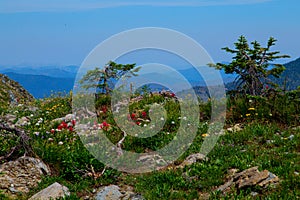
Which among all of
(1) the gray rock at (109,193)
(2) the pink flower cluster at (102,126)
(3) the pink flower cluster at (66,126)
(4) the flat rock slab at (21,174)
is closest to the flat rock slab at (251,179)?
(1) the gray rock at (109,193)

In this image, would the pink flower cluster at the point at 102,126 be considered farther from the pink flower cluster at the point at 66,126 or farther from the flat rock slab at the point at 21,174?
the flat rock slab at the point at 21,174

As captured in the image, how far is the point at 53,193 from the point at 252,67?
884cm

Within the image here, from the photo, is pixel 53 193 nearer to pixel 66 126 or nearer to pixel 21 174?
pixel 21 174

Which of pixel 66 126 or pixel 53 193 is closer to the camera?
pixel 53 193

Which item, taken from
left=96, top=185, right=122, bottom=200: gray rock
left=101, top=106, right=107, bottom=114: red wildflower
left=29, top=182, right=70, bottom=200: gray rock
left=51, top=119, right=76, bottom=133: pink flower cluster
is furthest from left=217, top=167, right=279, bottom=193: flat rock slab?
left=101, top=106, right=107, bottom=114: red wildflower

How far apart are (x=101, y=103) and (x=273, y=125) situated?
647 centimetres

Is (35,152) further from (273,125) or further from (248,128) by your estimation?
(273,125)

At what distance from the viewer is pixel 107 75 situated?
51.5ft

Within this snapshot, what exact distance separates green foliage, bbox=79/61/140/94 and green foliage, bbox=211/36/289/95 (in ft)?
11.8

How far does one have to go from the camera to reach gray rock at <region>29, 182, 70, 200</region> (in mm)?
8477

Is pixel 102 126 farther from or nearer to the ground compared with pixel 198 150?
farther from the ground

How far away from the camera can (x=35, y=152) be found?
1048 cm

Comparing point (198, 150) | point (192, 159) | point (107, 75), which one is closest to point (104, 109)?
point (107, 75)

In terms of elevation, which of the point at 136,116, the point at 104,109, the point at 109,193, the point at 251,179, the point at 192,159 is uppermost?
the point at 104,109
